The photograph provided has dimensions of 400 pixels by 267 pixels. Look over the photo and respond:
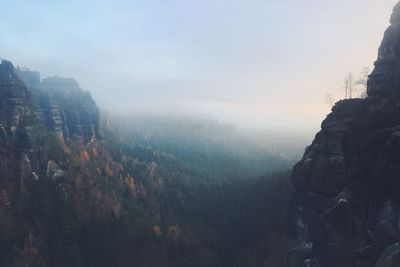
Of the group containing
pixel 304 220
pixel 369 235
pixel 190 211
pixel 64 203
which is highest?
pixel 369 235

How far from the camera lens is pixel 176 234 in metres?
136

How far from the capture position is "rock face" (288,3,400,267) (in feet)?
147

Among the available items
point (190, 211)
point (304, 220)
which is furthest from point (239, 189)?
point (304, 220)

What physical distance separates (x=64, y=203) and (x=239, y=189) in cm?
8155

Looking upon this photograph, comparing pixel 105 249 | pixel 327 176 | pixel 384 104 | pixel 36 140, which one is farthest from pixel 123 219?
pixel 384 104

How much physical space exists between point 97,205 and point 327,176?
91034 millimetres

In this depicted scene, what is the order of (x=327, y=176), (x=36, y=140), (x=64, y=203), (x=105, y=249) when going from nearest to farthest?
(x=327, y=176)
(x=105, y=249)
(x=64, y=203)
(x=36, y=140)

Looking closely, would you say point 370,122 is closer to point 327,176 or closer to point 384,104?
point 384,104

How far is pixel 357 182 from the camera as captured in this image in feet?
170

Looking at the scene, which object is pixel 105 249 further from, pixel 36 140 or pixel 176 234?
pixel 36 140

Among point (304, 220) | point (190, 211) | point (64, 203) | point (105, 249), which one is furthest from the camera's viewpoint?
point (190, 211)

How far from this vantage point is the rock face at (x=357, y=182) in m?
44.9

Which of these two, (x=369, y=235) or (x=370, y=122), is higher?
(x=370, y=122)

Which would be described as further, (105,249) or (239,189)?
(239,189)
